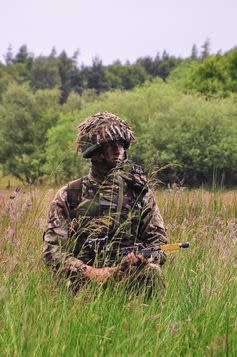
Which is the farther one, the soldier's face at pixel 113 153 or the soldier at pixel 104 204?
the soldier's face at pixel 113 153

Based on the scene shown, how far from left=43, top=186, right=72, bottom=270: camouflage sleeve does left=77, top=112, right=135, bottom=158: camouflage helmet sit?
0.31m

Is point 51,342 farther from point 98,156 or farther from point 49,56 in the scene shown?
point 49,56

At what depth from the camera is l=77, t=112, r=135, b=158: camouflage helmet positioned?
3.70m

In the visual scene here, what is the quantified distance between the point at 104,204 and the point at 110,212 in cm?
6

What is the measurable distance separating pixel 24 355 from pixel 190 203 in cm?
560

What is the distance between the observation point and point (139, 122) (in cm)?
4888

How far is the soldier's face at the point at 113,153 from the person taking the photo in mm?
3734

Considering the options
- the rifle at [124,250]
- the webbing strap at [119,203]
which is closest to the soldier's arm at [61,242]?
the rifle at [124,250]

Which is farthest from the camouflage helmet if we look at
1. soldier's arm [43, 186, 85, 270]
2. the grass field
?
the grass field

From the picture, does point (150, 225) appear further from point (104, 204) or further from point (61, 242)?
point (61, 242)

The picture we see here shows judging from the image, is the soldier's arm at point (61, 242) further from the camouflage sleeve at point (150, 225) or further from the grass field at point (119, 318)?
the camouflage sleeve at point (150, 225)

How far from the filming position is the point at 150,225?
3.77 meters

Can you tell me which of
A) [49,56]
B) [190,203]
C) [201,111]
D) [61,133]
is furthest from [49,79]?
[190,203]

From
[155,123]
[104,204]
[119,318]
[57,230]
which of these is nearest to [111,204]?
[104,204]
